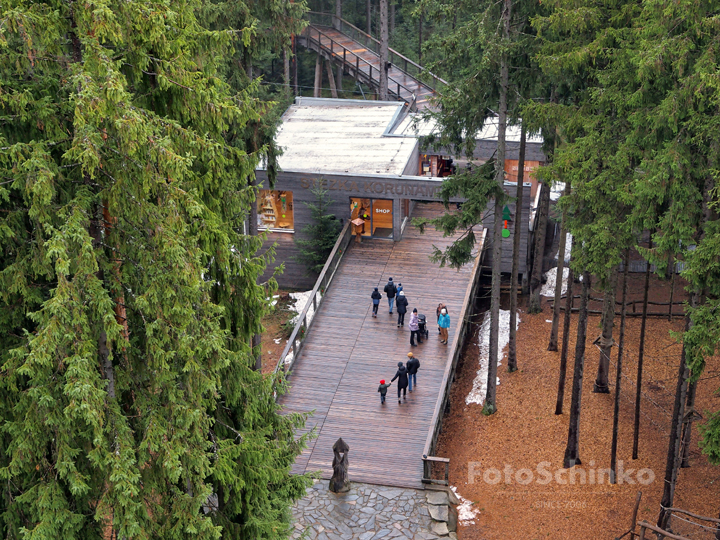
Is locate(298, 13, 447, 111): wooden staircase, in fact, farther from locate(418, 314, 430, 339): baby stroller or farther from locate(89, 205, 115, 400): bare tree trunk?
locate(89, 205, 115, 400): bare tree trunk

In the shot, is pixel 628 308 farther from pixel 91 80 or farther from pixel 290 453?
pixel 91 80

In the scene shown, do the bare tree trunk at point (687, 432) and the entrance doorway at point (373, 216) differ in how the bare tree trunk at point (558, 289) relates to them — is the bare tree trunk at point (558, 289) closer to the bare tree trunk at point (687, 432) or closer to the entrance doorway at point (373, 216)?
the bare tree trunk at point (687, 432)

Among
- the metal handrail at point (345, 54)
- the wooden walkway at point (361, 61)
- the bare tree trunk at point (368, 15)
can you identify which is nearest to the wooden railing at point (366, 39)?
the wooden walkway at point (361, 61)

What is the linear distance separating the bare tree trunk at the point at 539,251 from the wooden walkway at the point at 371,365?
2500 mm

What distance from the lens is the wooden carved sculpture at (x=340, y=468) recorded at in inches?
664

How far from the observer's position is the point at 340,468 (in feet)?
55.6

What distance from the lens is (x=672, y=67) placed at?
14.8 meters

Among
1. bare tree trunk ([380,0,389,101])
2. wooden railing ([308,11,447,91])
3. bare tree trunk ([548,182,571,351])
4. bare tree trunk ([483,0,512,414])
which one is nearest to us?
bare tree trunk ([483,0,512,414])

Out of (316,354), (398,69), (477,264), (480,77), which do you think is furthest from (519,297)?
(398,69)

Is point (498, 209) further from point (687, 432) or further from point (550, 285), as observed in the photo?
point (550, 285)

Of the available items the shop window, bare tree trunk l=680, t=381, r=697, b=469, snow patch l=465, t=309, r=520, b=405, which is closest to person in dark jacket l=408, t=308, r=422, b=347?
snow patch l=465, t=309, r=520, b=405

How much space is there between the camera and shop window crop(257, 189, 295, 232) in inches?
1137

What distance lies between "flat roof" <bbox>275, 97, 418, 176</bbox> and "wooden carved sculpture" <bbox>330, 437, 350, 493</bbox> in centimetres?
1255

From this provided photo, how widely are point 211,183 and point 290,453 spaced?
452 centimetres
